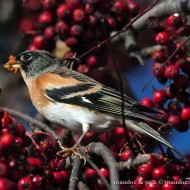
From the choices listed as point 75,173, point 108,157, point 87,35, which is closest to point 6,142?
point 75,173

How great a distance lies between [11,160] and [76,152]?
1.37 meters

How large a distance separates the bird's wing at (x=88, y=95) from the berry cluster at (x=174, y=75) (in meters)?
0.21

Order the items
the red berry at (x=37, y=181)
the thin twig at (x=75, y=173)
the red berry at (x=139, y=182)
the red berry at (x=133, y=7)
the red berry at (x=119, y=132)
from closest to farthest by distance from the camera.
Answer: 1. the red berry at (x=37, y=181)
2. the thin twig at (x=75, y=173)
3. the red berry at (x=139, y=182)
4. the red berry at (x=119, y=132)
5. the red berry at (x=133, y=7)

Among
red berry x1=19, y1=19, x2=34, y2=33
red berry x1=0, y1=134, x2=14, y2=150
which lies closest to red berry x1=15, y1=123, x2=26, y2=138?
red berry x1=0, y1=134, x2=14, y2=150

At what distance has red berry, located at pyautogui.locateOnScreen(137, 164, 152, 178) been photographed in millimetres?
3284

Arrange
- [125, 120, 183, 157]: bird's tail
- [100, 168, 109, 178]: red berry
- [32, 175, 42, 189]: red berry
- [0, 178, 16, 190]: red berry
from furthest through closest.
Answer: [125, 120, 183, 157]: bird's tail
[100, 168, 109, 178]: red berry
[32, 175, 42, 189]: red berry
[0, 178, 16, 190]: red berry

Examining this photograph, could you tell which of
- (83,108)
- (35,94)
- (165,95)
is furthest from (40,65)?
(165,95)

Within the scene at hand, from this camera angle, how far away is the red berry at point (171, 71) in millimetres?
4575

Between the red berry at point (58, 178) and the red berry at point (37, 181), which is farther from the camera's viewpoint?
the red berry at point (58, 178)

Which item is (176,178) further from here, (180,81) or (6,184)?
(180,81)

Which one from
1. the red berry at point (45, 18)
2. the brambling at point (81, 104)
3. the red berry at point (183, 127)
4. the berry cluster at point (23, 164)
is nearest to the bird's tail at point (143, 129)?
the brambling at point (81, 104)

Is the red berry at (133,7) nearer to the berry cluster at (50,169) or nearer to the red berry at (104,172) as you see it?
the berry cluster at (50,169)

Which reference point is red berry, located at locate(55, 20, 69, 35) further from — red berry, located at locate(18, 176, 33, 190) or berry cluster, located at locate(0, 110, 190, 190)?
red berry, located at locate(18, 176, 33, 190)

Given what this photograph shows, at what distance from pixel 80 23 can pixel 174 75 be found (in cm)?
117
